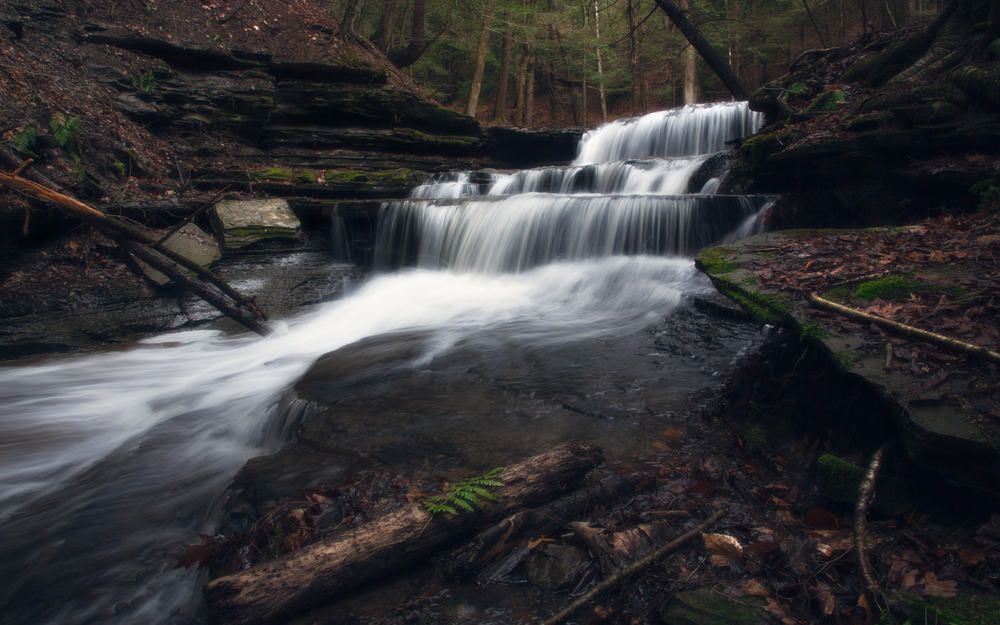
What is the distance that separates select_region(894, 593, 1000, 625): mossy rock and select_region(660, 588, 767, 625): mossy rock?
0.47 metres

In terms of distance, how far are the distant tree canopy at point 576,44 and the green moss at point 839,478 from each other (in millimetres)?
15423

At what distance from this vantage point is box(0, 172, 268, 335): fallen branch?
20.0ft

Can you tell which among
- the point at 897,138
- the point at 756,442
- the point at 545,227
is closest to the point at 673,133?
the point at 545,227

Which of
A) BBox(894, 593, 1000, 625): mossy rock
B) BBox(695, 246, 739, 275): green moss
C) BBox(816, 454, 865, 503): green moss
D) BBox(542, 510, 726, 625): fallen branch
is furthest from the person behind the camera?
BBox(695, 246, 739, 275): green moss

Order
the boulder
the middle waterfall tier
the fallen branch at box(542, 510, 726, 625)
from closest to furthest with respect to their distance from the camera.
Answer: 1. the fallen branch at box(542, 510, 726, 625)
2. the middle waterfall tier
3. the boulder

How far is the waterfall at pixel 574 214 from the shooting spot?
8.32 metres

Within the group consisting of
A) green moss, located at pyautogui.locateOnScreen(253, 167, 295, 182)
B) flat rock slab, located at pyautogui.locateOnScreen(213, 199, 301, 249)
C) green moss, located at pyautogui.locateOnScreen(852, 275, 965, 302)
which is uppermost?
green moss, located at pyautogui.locateOnScreen(253, 167, 295, 182)

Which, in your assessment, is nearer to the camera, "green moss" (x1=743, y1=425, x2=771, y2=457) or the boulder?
"green moss" (x1=743, y1=425, x2=771, y2=457)

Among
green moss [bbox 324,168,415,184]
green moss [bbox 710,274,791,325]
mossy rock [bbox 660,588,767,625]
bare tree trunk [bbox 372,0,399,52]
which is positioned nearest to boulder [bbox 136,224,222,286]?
green moss [bbox 324,168,415,184]

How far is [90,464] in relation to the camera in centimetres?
459

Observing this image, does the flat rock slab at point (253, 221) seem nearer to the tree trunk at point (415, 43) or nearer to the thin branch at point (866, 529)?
the thin branch at point (866, 529)

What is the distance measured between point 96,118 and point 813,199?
1285cm

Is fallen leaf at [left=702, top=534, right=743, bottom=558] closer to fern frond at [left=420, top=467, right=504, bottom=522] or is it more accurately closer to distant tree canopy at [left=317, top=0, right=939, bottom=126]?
fern frond at [left=420, top=467, right=504, bottom=522]

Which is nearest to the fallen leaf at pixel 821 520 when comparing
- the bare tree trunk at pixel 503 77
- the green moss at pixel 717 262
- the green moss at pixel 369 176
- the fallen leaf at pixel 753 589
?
the fallen leaf at pixel 753 589
